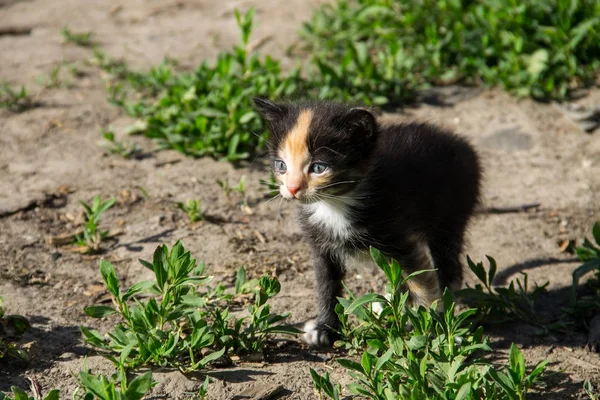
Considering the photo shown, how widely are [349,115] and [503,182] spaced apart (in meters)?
2.67

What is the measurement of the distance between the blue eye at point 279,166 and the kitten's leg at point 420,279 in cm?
84

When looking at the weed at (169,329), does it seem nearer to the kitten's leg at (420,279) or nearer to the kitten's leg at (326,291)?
the kitten's leg at (326,291)

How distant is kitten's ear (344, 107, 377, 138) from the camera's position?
13.7 ft

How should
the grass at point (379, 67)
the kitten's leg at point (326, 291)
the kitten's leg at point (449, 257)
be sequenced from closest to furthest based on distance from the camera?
the kitten's leg at point (326, 291), the kitten's leg at point (449, 257), the grass at point (379, 67)

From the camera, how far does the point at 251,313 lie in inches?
170

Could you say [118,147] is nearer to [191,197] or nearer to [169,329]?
[191,197]

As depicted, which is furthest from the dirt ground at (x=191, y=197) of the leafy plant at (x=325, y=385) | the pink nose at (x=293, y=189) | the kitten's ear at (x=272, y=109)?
the kitten's ear at (x=272, y=109)

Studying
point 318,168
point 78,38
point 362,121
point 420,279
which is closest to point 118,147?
point 78,38

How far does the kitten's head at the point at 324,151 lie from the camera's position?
13.7 feet

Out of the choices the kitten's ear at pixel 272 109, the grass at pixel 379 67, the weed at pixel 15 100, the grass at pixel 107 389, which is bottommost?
the grass at pixel 107 389

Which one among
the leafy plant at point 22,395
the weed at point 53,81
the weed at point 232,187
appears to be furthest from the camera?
the weed at point 53,81

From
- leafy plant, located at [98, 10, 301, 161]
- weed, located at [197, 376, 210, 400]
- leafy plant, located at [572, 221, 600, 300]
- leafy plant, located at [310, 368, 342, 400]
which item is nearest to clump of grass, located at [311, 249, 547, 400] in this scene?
leafy plant, located at [310, 368, 342, 400]

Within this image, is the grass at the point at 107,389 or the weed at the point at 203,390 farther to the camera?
the weed at the point at 203,390

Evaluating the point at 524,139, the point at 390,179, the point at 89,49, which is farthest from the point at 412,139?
the point at 89,49
